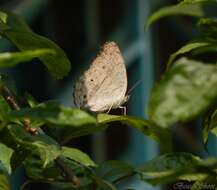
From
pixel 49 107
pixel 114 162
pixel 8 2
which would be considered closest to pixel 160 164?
pixel 114 162

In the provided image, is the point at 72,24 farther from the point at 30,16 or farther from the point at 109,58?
the point at 109,58

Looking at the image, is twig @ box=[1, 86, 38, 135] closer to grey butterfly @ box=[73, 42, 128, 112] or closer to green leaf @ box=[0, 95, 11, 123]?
green leaf @ box=[0, 95, 11, 123]

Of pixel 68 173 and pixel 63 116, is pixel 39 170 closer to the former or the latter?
pixel 68 173

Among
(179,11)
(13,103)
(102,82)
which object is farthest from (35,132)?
(102,82)

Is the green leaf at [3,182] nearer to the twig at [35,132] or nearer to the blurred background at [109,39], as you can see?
the twig at [35,132]

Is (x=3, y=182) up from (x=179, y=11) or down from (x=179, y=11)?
down

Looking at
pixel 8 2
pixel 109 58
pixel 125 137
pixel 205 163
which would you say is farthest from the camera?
pixel 125 137

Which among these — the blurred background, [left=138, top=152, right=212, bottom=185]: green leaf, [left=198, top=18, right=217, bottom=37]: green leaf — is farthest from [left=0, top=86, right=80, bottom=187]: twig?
the blurred background

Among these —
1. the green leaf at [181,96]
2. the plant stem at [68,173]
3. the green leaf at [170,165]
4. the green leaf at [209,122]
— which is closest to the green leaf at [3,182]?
the plant stem at [68,173]
